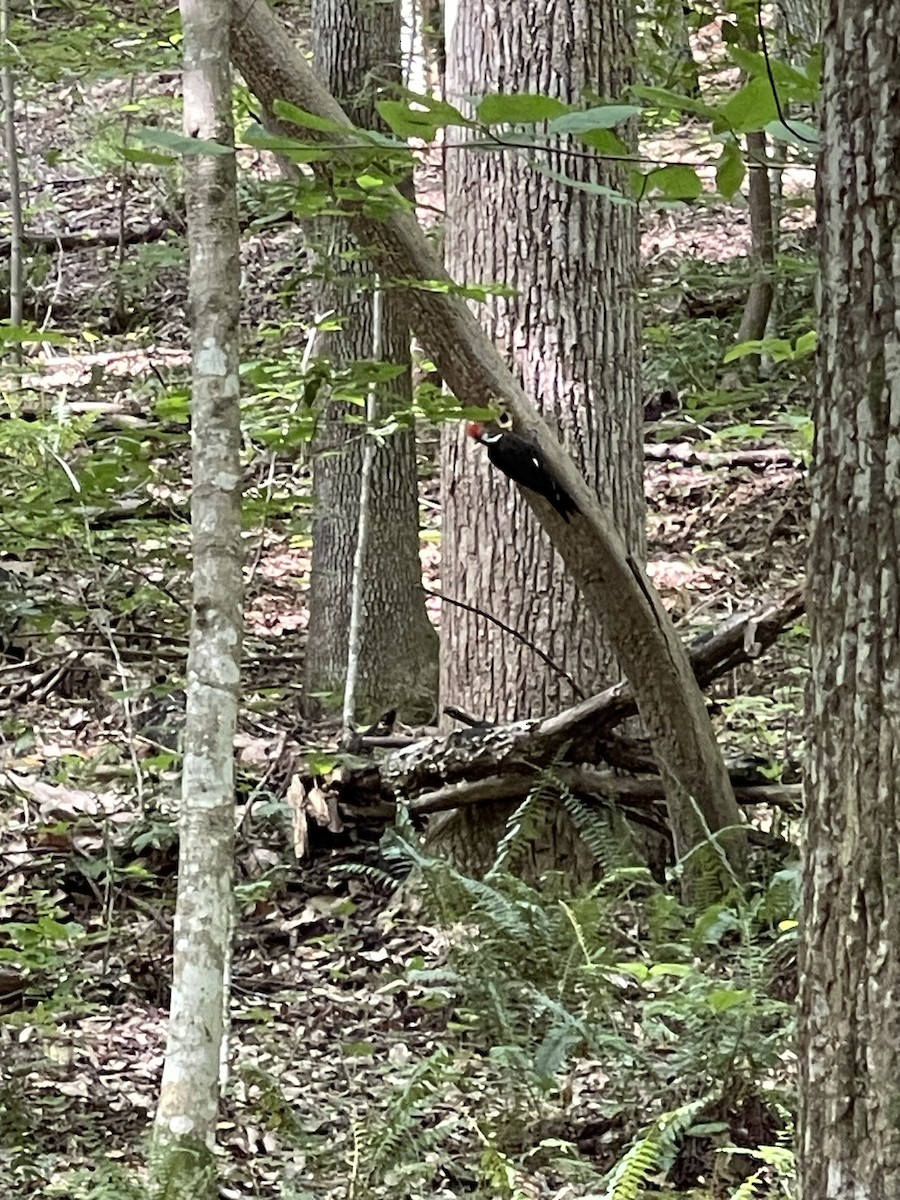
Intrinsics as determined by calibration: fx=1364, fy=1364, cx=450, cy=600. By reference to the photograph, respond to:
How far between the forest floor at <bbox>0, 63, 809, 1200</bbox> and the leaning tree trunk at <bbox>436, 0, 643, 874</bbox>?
2.41 feet

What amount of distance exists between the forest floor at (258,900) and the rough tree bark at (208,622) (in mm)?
329

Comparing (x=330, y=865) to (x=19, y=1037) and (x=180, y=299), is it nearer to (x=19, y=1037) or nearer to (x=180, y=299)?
(x=19, y=1037)

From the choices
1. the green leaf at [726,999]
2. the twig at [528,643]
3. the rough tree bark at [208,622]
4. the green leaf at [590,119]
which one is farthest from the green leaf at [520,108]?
the twig at [528,643]

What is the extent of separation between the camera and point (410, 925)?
17.0 feet

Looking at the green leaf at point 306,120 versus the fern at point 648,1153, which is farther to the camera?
the fern at point 648,1153

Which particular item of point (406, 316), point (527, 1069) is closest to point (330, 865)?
point (527, 1069)

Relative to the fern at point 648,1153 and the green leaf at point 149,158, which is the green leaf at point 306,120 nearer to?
the green leaf at point 149,158

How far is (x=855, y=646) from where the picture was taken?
7.25 feet

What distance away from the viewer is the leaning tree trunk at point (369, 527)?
7.19 m

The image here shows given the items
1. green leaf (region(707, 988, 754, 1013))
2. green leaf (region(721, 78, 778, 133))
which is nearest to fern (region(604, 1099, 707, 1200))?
green leaf (region(707, 988, 754, 1013))

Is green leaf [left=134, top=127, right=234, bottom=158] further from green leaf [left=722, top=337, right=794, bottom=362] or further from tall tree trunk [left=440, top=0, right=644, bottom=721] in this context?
tall tree trunk [left=440, top=0, right=644, bottom=721]

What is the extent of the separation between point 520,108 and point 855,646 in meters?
0.99

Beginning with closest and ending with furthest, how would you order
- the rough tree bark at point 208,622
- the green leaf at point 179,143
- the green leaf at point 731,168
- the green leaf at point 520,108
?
the green leaf at point 520,108, the green leaf at point 731,168, the green leaf at point 179,143, the rough tree bark at point 208,622

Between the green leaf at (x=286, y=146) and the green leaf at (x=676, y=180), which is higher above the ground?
the green leaf at (x=286, y=146)
